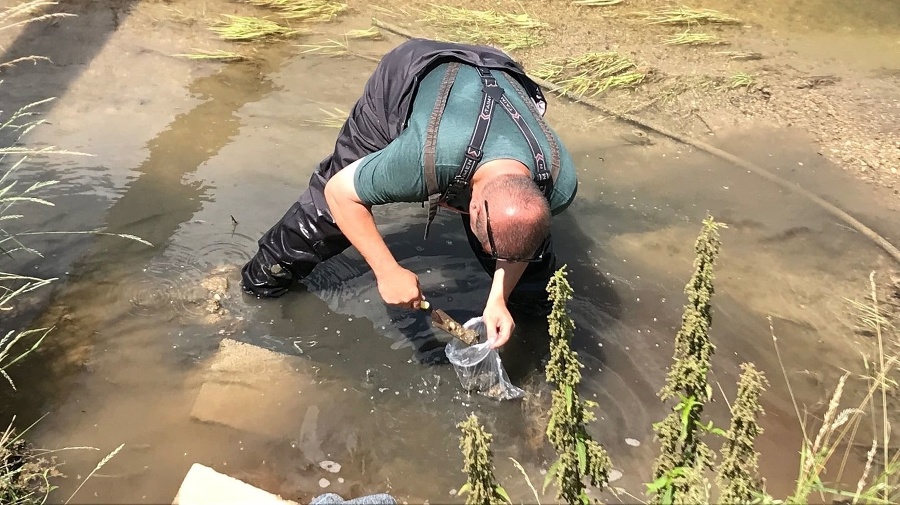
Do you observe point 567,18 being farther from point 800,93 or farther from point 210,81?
point 210,81

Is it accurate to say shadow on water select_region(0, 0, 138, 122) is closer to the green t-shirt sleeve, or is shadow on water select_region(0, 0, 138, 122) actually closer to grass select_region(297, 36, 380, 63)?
grass select_region(297, 36, 380, 63)

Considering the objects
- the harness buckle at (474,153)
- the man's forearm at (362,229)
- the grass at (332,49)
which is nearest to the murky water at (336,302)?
the grass at (332,49)

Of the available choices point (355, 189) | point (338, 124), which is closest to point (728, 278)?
point (355, 189)

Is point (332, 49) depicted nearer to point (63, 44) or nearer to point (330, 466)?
point (63, 44)

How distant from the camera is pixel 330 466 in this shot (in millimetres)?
2627

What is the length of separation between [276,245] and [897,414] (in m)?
2.81

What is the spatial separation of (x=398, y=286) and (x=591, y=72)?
318 cm

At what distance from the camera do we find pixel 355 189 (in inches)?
96.2

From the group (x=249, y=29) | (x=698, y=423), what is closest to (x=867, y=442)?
(x=698, y=423)

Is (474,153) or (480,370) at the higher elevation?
(474,153)

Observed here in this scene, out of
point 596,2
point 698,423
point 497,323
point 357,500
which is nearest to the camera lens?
point 698,423

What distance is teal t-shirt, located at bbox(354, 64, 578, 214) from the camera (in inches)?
88.7

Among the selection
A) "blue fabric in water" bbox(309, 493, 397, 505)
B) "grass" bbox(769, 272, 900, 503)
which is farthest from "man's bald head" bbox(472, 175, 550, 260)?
"grass" bbox(769, 272, 900, 503)

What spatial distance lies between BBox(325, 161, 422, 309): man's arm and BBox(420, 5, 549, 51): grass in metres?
3.28
